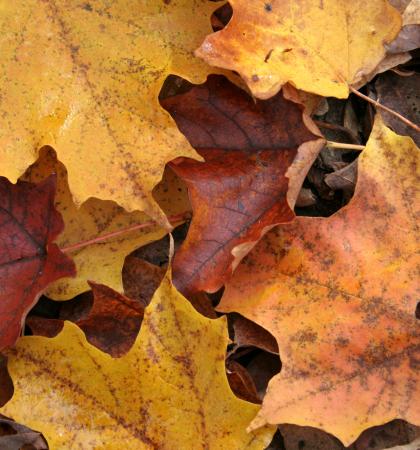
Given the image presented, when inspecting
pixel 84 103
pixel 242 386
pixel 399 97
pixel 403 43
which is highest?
pixel 84 103

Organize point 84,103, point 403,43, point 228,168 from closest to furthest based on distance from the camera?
point 84,103 → point 228,168 → point 403,43

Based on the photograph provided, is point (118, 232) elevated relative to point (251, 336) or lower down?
elevated

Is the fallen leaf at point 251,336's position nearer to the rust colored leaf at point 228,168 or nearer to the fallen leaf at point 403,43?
the rust colored leaf at point 228,168

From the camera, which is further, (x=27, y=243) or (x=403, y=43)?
(x=403, y=43)

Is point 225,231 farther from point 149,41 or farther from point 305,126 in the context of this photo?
point 149,41

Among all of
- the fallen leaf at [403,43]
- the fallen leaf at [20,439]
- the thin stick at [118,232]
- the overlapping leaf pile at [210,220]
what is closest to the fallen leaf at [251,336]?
the overlapping leaf pile at [210,220]

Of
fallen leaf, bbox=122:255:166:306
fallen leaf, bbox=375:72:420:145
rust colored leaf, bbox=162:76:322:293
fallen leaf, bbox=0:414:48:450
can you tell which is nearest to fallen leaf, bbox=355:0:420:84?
fallen leaf, bbox=375:72:420:145

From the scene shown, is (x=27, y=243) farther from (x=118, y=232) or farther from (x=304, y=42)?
(x=304, y=42)

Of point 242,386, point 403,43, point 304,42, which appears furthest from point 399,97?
point 242,386
